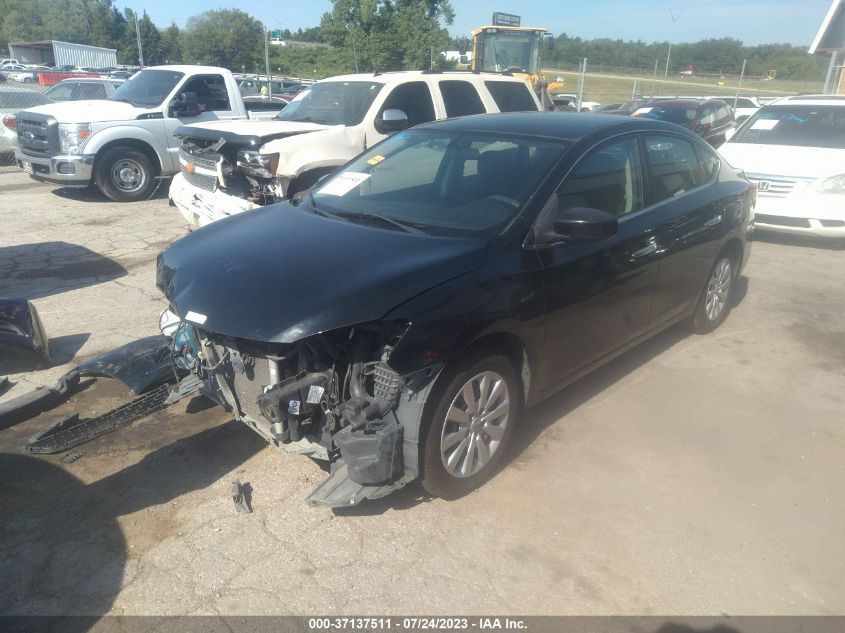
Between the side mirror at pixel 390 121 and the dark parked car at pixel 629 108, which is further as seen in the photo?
the dark parked car at pixel 629 108

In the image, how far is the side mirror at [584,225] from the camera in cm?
346

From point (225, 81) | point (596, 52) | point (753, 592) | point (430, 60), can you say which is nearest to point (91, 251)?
point (225, 81)

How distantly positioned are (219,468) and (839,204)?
8.05 metres

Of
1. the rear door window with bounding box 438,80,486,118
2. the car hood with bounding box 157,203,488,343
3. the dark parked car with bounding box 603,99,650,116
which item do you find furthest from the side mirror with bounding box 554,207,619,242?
the dark parked car with bounding box 603,99,650,116

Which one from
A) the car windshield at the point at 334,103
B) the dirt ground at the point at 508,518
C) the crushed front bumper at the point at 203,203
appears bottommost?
the dirt ground at the point at 508,518

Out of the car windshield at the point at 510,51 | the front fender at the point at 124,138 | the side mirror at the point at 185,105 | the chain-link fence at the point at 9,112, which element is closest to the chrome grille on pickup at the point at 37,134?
the front fender at the point at 124,138

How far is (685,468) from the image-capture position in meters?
3.85

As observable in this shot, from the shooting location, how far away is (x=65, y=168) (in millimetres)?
10148

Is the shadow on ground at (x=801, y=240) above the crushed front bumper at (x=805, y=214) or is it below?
below

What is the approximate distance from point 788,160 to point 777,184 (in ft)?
1.41

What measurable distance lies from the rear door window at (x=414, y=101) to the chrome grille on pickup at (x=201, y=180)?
2313 mm

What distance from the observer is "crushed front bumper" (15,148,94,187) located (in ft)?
33.2

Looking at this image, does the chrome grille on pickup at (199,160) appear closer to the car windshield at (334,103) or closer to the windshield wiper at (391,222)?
the car windshield at (334,103)

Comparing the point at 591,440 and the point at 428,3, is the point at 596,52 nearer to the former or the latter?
the point at 428,3
